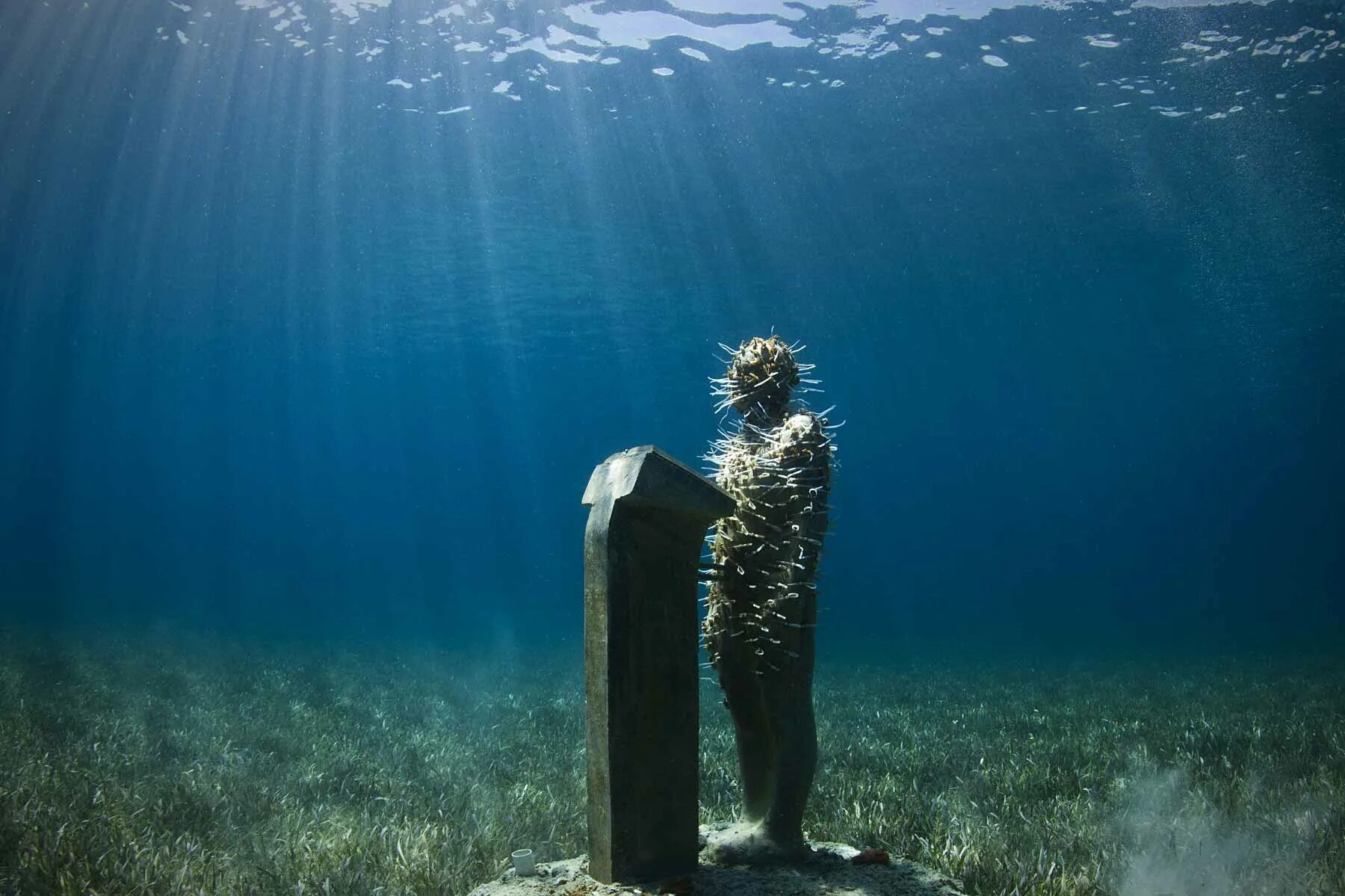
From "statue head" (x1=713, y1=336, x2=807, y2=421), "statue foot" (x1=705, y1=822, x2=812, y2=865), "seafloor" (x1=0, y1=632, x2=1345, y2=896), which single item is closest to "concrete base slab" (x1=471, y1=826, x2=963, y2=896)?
"statue foot" (x1=705, y1=822, x2=812, y2=865)

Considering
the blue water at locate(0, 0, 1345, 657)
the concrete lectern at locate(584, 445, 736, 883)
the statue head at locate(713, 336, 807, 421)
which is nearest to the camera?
the concrete lectern at locate(584, 445, 736, 883)

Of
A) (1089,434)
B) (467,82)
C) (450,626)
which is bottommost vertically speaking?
(450,626)

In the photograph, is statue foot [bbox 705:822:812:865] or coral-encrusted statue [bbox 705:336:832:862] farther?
statue foot [bbox 705:822:812:865]

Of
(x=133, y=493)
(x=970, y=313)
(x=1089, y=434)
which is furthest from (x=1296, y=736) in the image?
(x=133, y=493)

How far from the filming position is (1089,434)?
97562mm

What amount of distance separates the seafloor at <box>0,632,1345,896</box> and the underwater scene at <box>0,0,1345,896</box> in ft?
0.19

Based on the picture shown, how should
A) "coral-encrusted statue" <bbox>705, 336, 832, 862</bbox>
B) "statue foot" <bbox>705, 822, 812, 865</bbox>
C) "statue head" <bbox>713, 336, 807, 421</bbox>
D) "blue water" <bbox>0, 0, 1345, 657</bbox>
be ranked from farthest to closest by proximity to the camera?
"blue water" <bbox>0, 0, 1345, 657</bbox>
"statue head" <bbox>713, 336, 807, 421</bbox>
"statue foot" <bbox>705, 822, 812, 865</bbox>
"coral-encrusted statue" <bbox>705, 336, 832, 862</bbox>

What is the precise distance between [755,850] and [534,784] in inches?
147

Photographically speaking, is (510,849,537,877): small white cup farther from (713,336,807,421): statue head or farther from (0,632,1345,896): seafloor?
(713,336,807,421): statue head

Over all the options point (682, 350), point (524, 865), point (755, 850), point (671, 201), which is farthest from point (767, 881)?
point (682, 350)

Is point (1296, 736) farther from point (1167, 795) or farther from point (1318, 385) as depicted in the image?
point (1318, 385)

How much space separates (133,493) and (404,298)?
4541 inches

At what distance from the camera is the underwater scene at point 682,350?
13.6ft

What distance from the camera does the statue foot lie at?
405 centimetres
